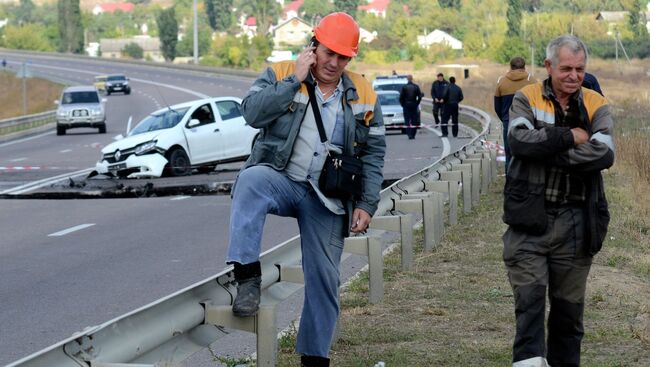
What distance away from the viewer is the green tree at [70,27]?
180 meters

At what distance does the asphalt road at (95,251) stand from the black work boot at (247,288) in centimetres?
237

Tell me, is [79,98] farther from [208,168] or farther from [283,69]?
Result: [283,69]

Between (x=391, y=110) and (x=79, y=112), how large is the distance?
12036mm

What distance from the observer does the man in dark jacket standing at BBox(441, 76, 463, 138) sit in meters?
38.0

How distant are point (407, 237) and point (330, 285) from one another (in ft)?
15.4

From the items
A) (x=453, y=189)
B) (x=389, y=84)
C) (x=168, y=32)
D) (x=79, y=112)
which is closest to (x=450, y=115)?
(x=389, y=84)

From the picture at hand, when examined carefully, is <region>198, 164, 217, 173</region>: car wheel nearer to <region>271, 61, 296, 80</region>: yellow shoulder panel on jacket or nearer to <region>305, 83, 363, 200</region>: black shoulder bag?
<region>271, 61, 296, 80</region>: yellow shoulder panel on jacket

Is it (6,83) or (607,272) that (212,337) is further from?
(6,83)

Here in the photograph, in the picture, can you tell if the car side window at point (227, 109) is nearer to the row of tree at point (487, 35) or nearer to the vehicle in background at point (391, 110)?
the vehicle in background at point (391, 110)

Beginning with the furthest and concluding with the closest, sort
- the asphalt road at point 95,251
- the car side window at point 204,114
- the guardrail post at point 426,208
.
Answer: the car side window at point 204,114 → the guardrail post at point 426,208 → the asphalt road at point 95,251

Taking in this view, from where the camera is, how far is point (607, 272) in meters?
12.1

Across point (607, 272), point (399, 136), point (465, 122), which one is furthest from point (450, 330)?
point (465, 122)

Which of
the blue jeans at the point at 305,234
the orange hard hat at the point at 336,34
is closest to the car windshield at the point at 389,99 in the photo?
the blue jeans at the point at 305,234

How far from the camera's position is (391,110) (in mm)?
44312
